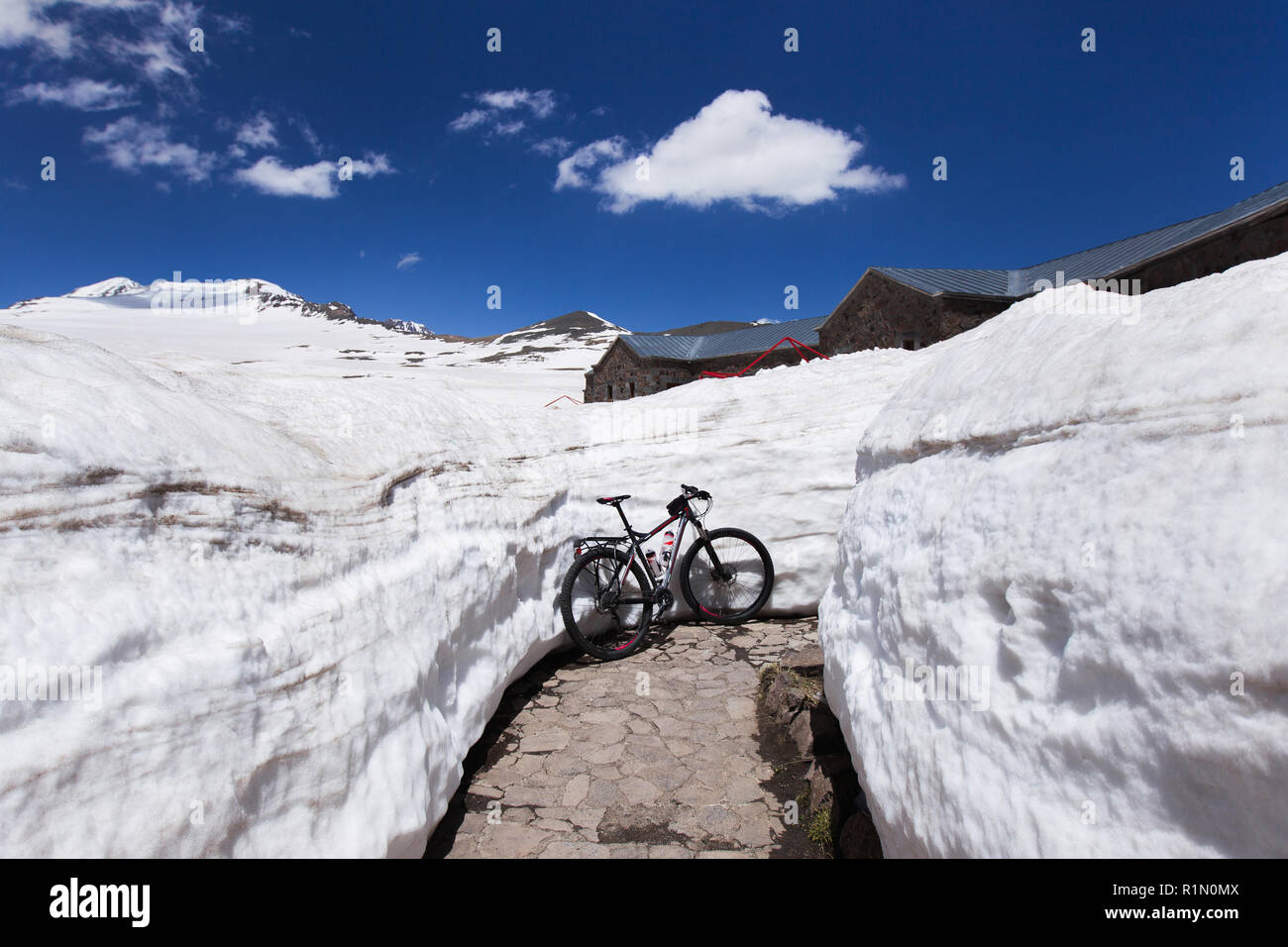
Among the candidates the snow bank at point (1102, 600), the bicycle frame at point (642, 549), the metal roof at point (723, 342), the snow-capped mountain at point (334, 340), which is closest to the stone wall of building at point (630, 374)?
the metal roof at point (723, 342)

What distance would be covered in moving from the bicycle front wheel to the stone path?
0.80 meters

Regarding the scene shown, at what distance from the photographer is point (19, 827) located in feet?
5.59

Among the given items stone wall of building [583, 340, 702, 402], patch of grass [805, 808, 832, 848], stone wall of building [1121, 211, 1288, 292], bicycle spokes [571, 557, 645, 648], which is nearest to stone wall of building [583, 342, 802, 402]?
stone wall of building [583, 340, 702, 402]

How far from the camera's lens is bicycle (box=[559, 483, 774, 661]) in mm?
5734

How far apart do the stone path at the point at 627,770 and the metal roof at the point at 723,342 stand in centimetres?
2282

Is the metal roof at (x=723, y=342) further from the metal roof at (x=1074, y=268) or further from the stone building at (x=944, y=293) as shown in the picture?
the metal roof at (x=1074, y=268)

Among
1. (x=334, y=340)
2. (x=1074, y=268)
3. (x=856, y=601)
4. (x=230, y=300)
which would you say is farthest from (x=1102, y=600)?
(x=230, y=300)

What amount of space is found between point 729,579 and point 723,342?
24605 mm

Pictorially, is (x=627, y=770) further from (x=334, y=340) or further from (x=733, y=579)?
(x=334, y=340)

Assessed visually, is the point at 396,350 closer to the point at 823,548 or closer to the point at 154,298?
the point at 823,548

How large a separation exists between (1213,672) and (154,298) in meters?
200

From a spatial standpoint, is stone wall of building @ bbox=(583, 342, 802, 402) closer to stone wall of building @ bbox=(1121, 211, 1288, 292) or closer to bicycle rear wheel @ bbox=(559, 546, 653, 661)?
stone wall of building @ bbox=(1121, 211, 1288, 292)

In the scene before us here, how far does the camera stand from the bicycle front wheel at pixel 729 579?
6500 mm
